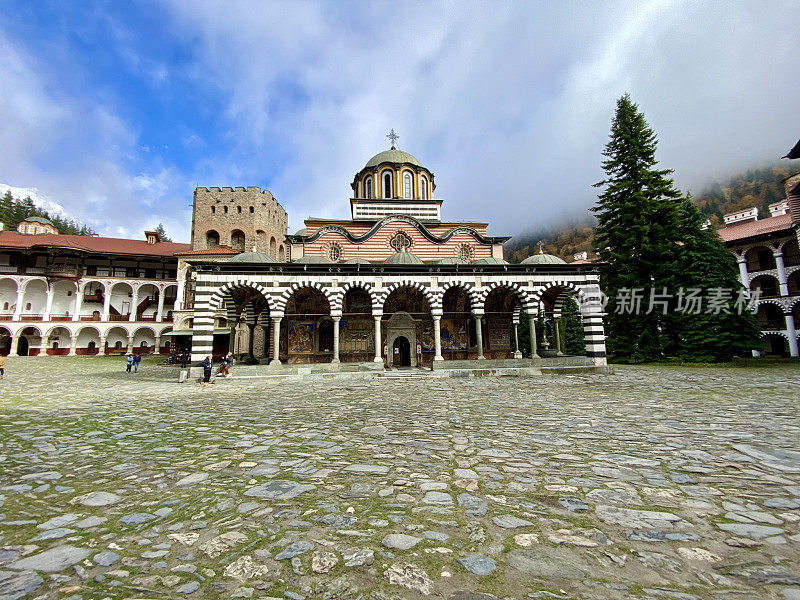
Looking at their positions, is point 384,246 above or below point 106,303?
above

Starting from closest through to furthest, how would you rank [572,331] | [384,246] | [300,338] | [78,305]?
[300,338], [384,246], [78,305], [572,331]

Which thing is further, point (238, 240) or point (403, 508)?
point (238, 240)

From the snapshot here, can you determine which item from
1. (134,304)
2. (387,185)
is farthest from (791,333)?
(134,304)

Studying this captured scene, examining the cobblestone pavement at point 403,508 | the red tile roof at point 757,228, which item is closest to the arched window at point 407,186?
the cobblestone pavement at point 403,508

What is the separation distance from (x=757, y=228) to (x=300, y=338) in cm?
3813

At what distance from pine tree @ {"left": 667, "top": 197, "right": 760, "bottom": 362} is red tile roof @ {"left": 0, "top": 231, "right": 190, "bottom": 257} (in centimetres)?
4216

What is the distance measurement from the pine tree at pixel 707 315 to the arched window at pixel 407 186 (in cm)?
1730

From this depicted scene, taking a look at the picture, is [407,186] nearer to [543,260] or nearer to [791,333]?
[543,260]

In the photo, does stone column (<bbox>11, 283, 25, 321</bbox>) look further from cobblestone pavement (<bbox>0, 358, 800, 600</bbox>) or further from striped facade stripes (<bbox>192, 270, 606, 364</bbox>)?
cobblestone pavement (<bbox>0, 358, 800, 600</bbox>)

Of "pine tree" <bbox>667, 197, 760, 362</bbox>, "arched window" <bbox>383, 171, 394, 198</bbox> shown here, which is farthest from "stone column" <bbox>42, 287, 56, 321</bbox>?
"pine tree" <bbox>667, 197, 760, 362</bbox>

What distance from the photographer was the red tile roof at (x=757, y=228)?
30.1 metres

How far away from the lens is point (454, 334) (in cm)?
2234

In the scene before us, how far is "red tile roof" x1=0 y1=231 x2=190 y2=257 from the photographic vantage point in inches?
1359

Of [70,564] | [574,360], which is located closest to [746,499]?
[70,564]
